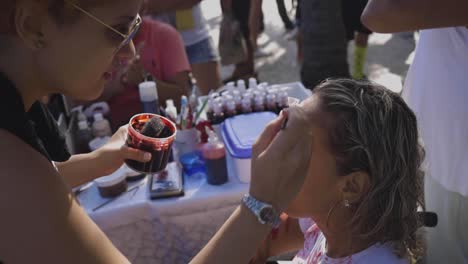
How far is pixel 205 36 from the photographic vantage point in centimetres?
280

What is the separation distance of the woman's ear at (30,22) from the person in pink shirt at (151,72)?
1.39 meters

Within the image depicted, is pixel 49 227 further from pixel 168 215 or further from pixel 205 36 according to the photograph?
pixel 205 36

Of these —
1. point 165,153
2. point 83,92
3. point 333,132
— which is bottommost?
point 165,153

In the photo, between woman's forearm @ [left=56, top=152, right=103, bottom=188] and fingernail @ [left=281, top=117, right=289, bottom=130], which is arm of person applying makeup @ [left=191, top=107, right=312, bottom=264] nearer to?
fingernail @ [left=281, top=117, right=289, bottom=130]

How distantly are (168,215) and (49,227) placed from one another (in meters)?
0.88

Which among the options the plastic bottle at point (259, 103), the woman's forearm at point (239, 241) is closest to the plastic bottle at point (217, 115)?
the plastic bottle at point (259, 103)

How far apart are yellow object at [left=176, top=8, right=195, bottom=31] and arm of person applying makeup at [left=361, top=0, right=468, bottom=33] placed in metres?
1.58

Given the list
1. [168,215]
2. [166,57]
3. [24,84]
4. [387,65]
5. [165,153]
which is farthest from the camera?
[387,65]

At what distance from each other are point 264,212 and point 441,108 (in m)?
0.90

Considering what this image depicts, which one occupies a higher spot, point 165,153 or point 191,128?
point 165,153

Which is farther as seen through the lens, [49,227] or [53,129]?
[53,129]

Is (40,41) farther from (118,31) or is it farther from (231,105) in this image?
(231,105)

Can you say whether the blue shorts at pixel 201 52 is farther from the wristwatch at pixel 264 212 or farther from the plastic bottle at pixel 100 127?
the wristwatch at pixel 264 212

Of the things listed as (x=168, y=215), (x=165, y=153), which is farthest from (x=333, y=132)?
(x=168, y=215)
